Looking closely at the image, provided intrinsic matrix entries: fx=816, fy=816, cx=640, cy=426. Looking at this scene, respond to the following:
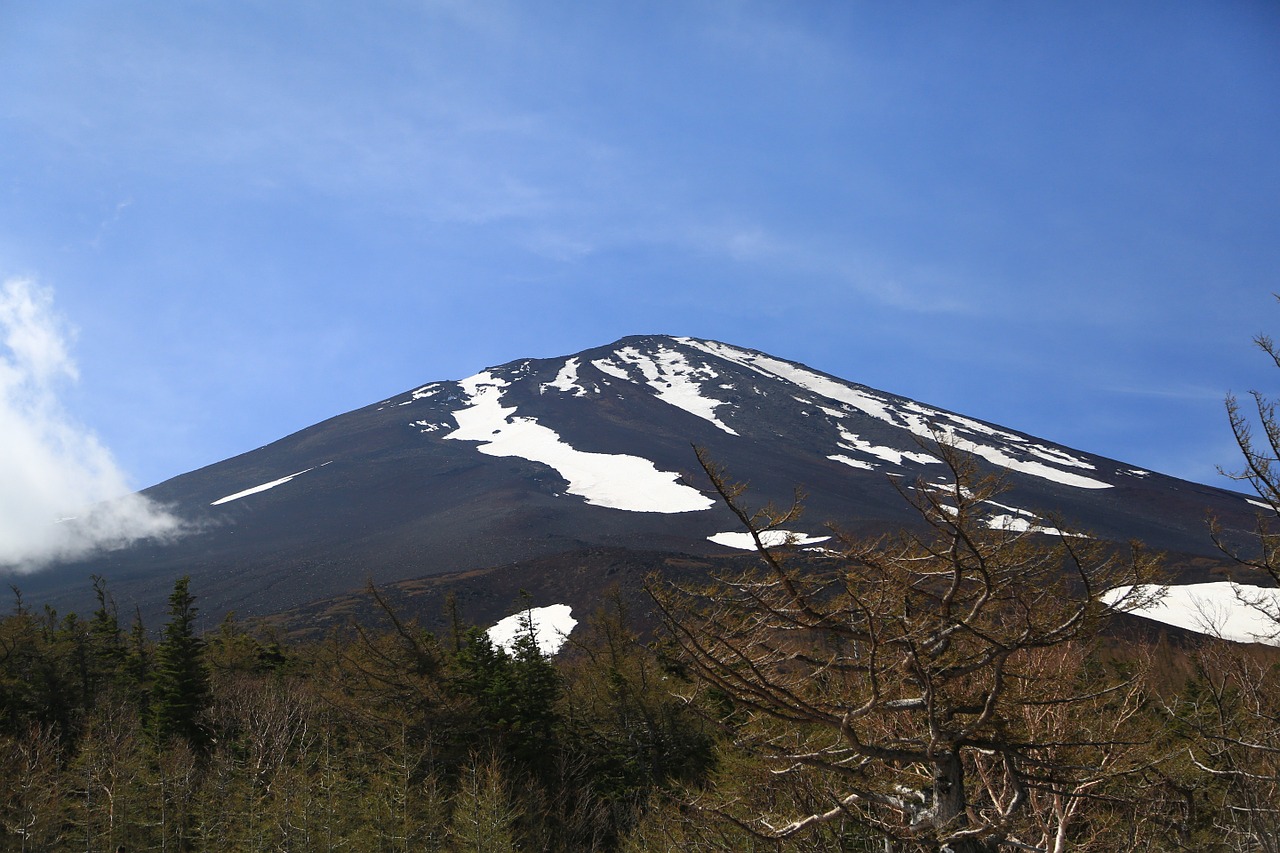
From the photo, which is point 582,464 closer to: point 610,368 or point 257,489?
point 257,489

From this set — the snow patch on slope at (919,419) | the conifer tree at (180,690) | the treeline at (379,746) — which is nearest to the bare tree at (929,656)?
the treeline at (379,746)

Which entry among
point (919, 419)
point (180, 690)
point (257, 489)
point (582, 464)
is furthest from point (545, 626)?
point (257, 489)

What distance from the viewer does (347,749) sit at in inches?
1055

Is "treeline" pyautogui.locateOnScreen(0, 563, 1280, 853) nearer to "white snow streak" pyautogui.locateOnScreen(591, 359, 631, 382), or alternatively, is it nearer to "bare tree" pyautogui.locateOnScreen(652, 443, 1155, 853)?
"bare tree" pyautogui.locateOnScreen(652, 443, 1155, 853)

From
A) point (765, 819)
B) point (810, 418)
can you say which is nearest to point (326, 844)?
point (765, 819)

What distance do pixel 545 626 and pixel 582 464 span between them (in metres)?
57.7

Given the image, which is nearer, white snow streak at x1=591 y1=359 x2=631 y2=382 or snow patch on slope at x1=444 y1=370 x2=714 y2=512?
snow patch on slope at x1=444 y1=370 x2=714 y2=512

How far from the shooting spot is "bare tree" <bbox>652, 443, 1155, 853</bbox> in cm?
395

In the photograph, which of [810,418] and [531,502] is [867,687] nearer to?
[531,502]

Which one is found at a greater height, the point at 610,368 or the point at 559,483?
the point at 610,368

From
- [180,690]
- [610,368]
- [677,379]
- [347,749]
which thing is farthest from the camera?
Result: [610,368]

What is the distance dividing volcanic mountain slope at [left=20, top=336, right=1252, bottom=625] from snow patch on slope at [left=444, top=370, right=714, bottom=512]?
1.32 ft

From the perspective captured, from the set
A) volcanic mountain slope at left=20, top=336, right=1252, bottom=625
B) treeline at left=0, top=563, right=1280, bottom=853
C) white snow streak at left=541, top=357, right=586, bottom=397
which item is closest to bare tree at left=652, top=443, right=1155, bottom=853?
treeline at left=0, top=563, right=1280, bottom=853

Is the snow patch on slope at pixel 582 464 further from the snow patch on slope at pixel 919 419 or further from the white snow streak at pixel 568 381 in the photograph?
the snow patch on slope at pixel 919 419
